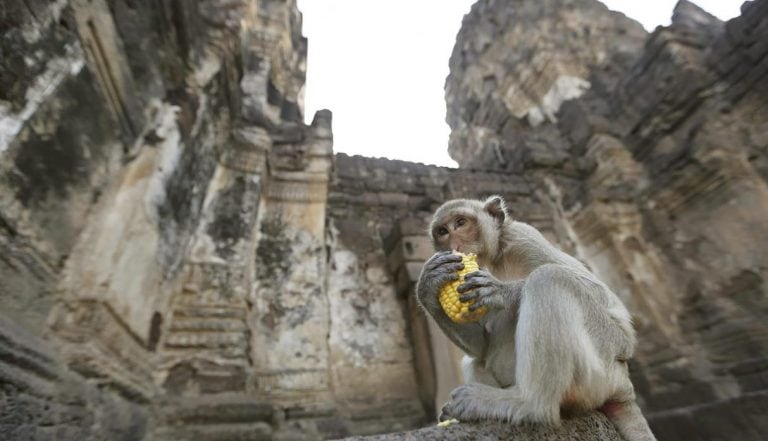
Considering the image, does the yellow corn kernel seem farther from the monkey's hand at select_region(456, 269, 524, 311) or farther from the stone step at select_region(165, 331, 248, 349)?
the stone step at select_region(165, 331, 248, 349)

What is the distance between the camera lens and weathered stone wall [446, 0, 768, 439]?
3.49 metres

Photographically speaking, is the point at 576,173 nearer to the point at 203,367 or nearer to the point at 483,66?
the point at 483,66

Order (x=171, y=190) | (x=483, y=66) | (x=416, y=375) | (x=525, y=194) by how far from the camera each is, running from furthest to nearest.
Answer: (x=483, y=66), (x=525, y=194), (x=416, y=375), (x=171, y=190)

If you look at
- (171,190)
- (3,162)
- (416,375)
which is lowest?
A: (416,375)

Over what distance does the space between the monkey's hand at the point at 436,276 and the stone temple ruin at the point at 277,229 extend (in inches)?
29.9

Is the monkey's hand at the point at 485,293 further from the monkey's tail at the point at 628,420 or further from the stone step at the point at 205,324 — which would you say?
the stone step at the point at 205,324

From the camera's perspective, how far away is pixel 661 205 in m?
4.75

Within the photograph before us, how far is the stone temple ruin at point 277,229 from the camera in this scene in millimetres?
1772

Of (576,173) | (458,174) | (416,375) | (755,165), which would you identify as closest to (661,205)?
(755,165)

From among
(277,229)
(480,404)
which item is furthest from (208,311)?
(480,404)

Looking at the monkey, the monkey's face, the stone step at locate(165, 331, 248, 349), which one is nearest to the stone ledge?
the monkey

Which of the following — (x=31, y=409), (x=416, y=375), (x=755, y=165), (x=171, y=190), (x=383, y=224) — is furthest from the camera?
(x=383, y=224)

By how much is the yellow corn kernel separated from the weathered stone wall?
2933mm

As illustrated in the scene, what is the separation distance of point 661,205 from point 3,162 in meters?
5.99
